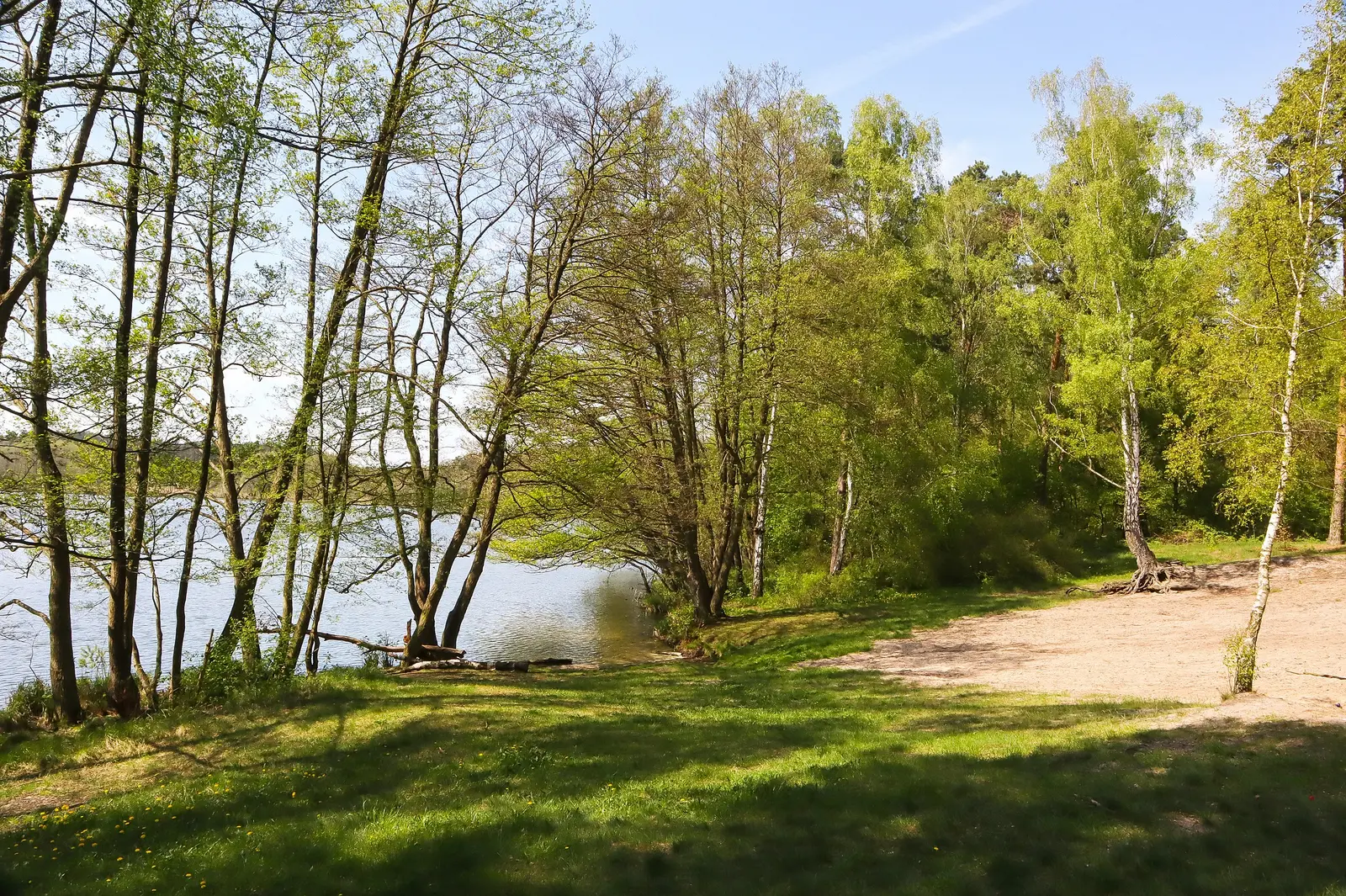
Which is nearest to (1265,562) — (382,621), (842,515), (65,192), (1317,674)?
(1317,674)

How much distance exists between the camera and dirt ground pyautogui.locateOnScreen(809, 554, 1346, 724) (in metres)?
9.95

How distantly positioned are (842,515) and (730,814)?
1936 cm

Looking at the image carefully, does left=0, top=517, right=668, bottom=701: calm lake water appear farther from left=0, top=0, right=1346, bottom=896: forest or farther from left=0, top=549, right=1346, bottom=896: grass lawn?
left=0, top=549, right=1346, bottom=896: grass lawn

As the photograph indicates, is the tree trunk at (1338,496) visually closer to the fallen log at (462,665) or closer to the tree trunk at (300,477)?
the fallen log at (462,665)

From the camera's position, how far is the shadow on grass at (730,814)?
5.34 m

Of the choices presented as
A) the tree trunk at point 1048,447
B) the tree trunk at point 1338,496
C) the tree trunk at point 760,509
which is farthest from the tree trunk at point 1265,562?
the tree trunk at point 1048,447

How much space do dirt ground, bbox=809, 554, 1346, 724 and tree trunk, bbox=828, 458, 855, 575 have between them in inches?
230

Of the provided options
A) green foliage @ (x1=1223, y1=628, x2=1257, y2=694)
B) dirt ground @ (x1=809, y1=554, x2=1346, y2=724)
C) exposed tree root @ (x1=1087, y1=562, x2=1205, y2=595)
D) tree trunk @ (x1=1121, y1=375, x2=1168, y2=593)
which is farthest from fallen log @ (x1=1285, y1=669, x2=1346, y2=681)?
tree trunk @ (x1=1121, y1=375, x2=1168, y2=593)

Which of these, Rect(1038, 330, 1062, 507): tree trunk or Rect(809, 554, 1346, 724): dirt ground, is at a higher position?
Rect(1038, 330, 1062, 507): tree trunk

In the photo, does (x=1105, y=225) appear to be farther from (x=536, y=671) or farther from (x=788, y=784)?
(x=788, y=784)

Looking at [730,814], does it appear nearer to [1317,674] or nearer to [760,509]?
[1317,674]

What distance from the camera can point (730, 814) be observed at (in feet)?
21.0

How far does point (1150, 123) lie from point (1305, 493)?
15138 mm

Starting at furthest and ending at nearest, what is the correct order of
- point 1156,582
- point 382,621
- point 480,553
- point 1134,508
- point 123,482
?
1. point 382,621
2. point 1134,508
3. point 1156,582
4. point 480,553
5. point 123,482
